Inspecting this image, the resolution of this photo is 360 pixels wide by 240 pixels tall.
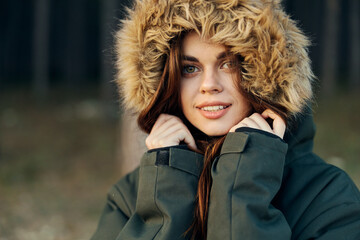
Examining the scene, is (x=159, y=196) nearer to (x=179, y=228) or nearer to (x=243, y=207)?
(x=179, y=228)

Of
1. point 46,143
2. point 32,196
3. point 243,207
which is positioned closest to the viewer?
point 243,207

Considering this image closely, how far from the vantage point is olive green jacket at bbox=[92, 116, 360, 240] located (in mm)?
1987

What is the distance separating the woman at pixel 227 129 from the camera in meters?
2.05

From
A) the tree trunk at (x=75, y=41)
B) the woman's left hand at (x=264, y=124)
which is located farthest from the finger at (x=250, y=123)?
the tree trunk at (x=75, y=41)

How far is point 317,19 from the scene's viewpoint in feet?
64.4

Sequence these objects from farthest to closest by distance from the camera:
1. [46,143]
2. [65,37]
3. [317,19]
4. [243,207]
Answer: [65,37] < [317,19] < [46,143] < [243,207]

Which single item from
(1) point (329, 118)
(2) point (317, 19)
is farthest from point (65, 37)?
(1) point (329, 118)

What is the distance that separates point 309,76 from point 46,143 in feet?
33.6

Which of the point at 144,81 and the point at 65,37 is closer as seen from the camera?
the point at 144,81

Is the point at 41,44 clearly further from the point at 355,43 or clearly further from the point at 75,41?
the point at 355,43

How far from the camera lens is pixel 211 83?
2285 mm

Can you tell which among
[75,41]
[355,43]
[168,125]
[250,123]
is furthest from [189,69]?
[75,41]

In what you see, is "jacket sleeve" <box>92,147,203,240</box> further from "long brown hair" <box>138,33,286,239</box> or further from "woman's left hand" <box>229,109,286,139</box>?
"woman's left hand" <box>229,109,286,139</box>

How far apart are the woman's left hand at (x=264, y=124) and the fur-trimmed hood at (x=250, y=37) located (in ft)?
0.26
